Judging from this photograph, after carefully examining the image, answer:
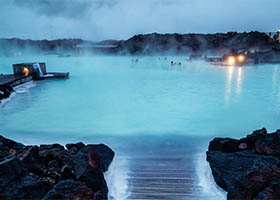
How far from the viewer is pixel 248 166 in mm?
2752

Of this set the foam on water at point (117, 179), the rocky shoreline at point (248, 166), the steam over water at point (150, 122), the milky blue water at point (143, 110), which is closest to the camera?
the rocky shoreline at point (248, 166)

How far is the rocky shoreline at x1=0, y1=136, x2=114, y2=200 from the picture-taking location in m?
2.03

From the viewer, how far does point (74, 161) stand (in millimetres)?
2650

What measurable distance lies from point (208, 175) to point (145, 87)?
345 inches

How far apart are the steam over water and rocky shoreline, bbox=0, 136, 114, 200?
18.0 inches

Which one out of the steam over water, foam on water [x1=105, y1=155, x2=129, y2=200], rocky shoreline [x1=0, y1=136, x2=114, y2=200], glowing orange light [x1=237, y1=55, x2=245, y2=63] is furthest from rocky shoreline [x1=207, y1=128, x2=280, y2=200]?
glowing orange light [x1=237, y1=55, x2=245, y2=63]

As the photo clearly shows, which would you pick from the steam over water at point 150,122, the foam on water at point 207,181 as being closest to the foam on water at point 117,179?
the steam over water at point 150,122

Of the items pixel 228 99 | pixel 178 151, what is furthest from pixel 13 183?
pixel 228 99

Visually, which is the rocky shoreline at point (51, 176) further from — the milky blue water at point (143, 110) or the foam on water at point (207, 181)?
the milky blue water at point (143, 110)

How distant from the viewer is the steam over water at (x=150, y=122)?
2.97 m

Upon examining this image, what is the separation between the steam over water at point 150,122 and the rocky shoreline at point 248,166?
227 mm

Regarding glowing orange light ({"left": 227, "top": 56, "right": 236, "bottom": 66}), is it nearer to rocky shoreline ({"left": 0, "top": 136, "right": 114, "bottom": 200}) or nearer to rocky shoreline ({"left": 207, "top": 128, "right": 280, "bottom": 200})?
rocky shoreline ({"left": 207, "top": 128, "right": 280, "bottom": 200})

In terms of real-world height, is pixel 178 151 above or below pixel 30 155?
below

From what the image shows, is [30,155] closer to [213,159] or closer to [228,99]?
[213,159]
